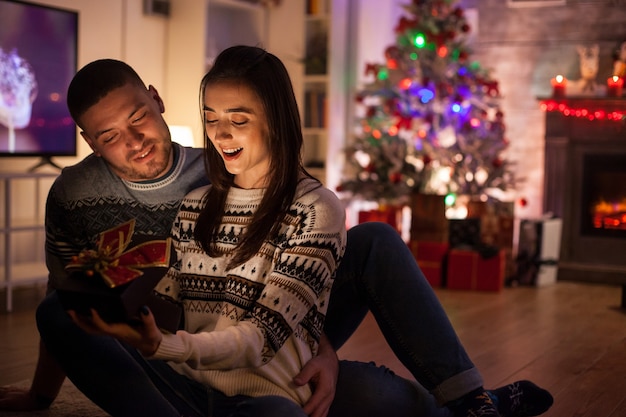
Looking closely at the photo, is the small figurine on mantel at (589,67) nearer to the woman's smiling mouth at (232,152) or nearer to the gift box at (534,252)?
the gift box at (534,252)

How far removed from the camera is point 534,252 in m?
5.54

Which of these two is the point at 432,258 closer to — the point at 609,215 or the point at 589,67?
the point at 609,215

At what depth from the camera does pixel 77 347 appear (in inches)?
71.6

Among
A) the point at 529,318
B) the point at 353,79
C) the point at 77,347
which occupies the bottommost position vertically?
the point at 529,318

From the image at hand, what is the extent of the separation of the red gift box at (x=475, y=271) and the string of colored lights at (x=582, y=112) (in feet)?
3.74

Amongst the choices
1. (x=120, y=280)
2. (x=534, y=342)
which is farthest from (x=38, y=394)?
(x=534, y=342)

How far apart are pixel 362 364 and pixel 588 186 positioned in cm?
424

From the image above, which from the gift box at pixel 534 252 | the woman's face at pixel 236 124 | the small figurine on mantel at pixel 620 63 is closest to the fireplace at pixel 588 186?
the small figurine on mantel at pixel 620 63

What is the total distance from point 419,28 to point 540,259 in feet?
5.31

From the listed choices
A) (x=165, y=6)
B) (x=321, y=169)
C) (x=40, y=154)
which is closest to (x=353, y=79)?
(x=321, y=169)

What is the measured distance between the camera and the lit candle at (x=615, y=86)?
5.58 m

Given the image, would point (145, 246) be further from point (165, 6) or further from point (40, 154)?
point (165, 6)

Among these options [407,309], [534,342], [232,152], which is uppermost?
[232,152]

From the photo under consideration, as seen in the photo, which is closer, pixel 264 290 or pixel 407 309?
pixel 264 290
